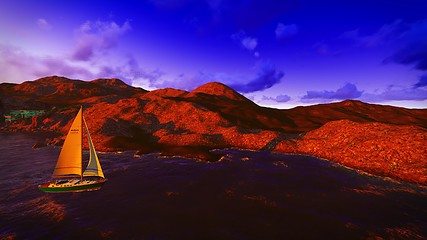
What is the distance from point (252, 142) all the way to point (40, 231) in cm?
3566

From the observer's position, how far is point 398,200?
2175 cm

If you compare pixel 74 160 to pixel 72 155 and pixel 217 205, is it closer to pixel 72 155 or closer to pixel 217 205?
pixel 72 155

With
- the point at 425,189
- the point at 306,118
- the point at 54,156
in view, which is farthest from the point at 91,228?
the point at 306,118

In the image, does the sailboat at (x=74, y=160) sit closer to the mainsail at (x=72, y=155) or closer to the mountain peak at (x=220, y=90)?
the mainsail at (x=72, y=155)

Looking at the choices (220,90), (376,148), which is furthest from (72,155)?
(220,90)

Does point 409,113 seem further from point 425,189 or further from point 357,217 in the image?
point 357,217

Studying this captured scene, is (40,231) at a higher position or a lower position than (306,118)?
lower

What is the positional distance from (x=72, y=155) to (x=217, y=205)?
15205 millimetres

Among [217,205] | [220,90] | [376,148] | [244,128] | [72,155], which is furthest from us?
[220,90]

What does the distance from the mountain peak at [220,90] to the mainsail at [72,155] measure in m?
90.8

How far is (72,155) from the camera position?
22.8 meters

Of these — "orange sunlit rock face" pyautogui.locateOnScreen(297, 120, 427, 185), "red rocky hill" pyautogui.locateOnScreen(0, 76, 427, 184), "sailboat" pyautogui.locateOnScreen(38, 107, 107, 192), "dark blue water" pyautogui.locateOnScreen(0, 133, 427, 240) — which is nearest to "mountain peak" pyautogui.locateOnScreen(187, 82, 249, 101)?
"red rocky hill" pyautogui.locateOnScreen(0, 76, 427, 184)

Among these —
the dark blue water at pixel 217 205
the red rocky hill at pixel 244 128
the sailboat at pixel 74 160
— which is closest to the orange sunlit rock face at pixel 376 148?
the red rocky hill at pixel 244 128

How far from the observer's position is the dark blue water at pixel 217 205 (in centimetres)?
1667
